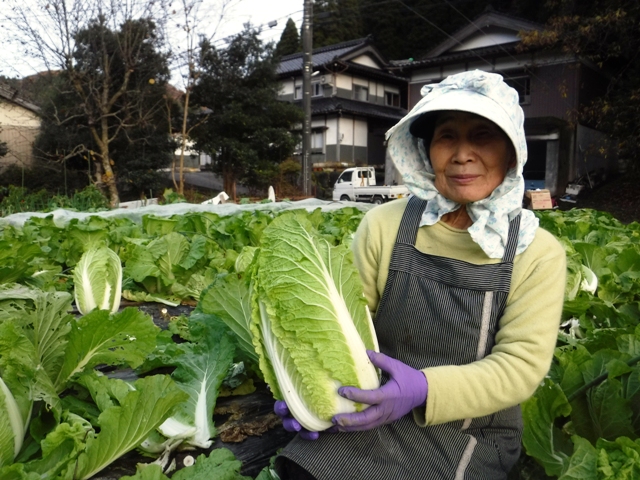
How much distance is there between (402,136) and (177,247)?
3.05 metres

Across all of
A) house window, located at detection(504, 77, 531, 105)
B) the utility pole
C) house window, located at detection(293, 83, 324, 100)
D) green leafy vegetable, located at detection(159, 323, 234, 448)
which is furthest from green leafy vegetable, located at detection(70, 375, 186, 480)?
house window, located at detection(293, 83, 324, 100)

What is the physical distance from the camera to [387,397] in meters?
1.61

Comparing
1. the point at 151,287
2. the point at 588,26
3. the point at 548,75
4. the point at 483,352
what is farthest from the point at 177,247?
the point at 548,75

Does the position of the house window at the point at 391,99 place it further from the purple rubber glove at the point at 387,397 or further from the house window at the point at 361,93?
the purple rubber glove at the point at 387,397

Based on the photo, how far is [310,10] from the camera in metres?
19.7

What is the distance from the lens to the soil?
66.2ft

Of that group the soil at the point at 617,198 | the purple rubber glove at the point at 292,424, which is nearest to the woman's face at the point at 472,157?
the purple rubber glove at the point at 292,424

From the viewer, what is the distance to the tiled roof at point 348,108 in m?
28.6

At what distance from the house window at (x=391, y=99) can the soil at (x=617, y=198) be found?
14347 mm

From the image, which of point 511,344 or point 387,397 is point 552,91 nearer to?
point 511,344

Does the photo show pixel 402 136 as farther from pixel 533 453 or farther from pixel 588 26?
pixel 588 26

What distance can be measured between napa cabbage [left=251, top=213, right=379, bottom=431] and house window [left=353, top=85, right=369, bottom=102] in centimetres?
3120

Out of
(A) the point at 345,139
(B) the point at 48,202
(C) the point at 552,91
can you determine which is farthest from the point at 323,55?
(B) the point at 48,202

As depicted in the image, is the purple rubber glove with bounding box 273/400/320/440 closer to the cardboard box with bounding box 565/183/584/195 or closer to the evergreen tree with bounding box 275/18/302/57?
the cardboard box with bounding box 565/183/584/195
